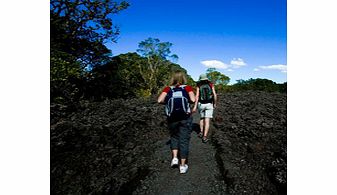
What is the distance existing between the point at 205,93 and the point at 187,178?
87.8 inches

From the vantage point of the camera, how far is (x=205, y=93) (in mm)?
6051

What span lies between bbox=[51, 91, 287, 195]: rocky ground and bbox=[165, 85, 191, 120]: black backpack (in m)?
0.99

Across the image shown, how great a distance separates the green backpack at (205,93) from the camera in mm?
5992

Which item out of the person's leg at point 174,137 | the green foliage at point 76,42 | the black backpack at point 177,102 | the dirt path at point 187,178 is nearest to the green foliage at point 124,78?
the green foliage at point 76,42

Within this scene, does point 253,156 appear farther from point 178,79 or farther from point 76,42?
point 76,42

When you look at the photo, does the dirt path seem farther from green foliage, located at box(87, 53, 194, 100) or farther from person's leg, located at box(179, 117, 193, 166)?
green foliage, located at box(87, 53, 194, 100)

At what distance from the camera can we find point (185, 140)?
457 cm

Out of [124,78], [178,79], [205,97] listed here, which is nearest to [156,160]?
[178,79]

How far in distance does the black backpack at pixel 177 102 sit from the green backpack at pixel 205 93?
1722 mm

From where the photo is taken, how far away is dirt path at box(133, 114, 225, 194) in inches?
156

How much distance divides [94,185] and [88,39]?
32.2ft

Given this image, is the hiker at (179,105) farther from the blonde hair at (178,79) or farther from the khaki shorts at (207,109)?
the khaki shorts at (207,109)
